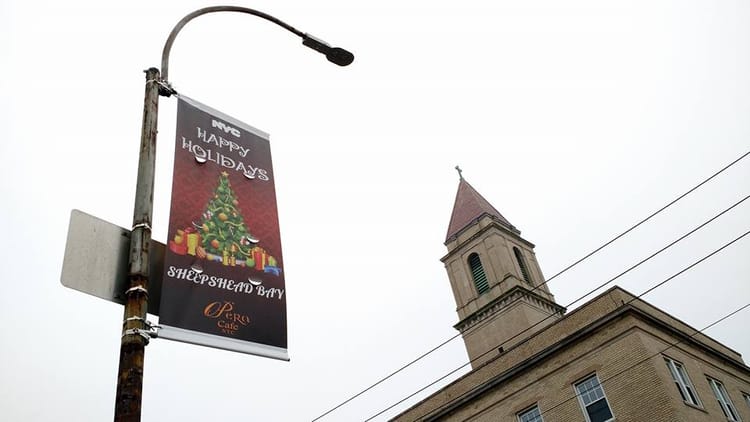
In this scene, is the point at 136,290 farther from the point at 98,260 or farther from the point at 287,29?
the point at 287,29

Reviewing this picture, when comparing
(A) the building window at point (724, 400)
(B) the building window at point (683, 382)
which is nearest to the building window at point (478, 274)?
(A) the building window at point (724, 400)

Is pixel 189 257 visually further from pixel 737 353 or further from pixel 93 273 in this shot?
pixel 737 353

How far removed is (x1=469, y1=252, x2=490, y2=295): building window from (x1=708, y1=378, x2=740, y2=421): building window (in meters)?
18.9

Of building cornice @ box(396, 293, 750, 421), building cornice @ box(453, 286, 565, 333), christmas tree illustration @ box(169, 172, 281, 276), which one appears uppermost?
building cornice @ box(453, 286, 565, 333)

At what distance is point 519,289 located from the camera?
4559cm

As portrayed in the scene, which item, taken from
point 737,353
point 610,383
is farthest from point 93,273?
point 737,353

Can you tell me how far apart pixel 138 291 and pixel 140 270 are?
0.21 m

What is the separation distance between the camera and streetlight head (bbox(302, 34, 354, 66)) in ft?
28.4

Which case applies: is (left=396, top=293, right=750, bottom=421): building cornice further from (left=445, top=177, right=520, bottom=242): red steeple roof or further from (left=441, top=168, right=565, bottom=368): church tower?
(left=445, top=177, right=520, bottom=242): red steeple roof

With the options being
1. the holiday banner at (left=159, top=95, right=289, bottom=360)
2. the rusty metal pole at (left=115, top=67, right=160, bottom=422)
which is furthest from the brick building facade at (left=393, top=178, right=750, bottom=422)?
the rusty metal pole at (left=115, top=67, right=160, bottom=422)

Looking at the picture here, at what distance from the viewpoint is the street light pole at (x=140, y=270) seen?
4.79m

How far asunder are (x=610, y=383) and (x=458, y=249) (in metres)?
24.8

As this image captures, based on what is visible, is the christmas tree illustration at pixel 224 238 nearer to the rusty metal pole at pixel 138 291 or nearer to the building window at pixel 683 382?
the rusty metal pole at pixel 138 291

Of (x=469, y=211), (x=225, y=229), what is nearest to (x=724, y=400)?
(x=469, y=211)
